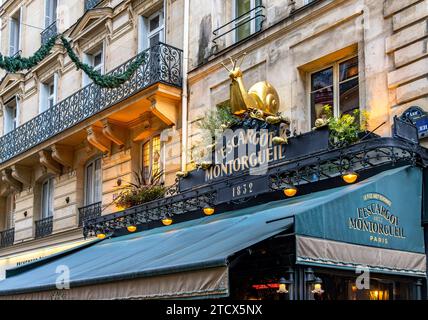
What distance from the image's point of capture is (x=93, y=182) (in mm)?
17156

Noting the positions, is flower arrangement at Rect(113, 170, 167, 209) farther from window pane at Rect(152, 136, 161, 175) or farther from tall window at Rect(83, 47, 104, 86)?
tall window at Rect(83, 47, 104, 86)

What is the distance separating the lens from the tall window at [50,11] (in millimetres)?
20453

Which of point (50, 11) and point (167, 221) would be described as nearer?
point (167, 221)

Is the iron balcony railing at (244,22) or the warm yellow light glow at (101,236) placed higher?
the iron balcony railing at (244,22)

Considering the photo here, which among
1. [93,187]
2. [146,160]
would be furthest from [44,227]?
[146,160]

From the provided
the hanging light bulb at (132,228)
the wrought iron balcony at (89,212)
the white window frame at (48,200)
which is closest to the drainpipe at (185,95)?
the hanging light bulb at (132,228)

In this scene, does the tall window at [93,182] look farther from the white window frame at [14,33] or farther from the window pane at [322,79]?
the white window frame at [14,33]

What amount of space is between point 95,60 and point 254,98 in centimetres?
797

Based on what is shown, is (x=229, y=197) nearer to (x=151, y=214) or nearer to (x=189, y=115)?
(x=151, y=214)

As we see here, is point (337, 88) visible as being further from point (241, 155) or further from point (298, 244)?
point (298, 244)

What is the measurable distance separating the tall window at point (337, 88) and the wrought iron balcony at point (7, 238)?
39.9ft

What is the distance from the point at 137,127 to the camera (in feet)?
49.9

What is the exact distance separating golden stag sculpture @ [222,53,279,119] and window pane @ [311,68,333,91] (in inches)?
25.9

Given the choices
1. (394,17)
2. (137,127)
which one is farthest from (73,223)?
(394,17)
